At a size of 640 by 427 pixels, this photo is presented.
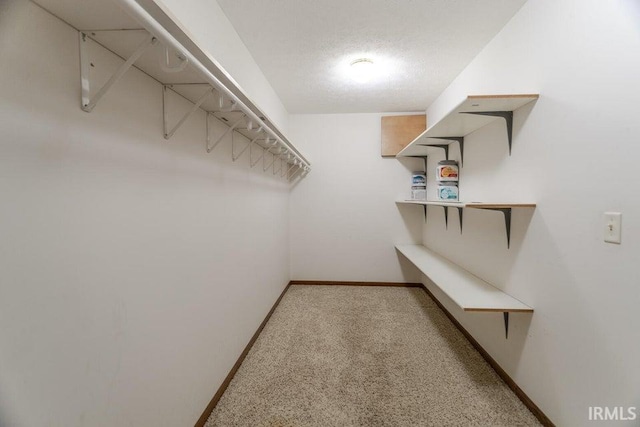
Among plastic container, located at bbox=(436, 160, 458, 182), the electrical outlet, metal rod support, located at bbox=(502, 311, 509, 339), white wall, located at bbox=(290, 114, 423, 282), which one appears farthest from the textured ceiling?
metal rod support, located at bbox=(502, 311, 509, 339)

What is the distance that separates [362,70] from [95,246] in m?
2.21

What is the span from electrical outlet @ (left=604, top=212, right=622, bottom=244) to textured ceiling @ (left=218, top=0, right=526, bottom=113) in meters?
1.30

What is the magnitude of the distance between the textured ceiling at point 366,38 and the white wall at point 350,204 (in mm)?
725

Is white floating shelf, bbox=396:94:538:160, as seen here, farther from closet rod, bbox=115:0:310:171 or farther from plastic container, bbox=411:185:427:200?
closet rod, bbox=115:0:310:171

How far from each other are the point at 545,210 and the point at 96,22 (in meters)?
1.86

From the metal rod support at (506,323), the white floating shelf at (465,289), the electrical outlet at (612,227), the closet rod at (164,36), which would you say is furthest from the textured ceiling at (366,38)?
the metal rod support at (506,323)

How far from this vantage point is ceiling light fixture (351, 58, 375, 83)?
2158 millimetres

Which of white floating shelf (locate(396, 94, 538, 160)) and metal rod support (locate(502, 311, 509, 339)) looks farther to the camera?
metal rod support (locate(502, 311, 509, 339))

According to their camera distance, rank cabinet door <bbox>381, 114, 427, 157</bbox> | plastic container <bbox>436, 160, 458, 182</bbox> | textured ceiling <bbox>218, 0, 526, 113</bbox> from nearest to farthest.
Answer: textured ceiling <bbox>218, 0, 526, 113</bbox> < plastic container <bbox>436, 160, 458, 182</bbox> < cabinet door <bbox>381, 114, 427, 157</bbox>

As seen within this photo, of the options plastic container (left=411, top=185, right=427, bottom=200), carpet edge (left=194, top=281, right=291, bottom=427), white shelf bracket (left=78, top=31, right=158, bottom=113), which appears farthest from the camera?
plastic container (left=411, top=185, right=427, bottom=200)

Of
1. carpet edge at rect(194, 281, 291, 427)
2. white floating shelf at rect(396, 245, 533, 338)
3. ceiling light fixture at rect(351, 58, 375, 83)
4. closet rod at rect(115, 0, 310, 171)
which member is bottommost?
carpet edge at rect(194, 281, 291, 427)

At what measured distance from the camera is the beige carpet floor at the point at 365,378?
140 centimetres

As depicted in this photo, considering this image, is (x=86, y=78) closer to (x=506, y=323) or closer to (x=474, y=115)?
(x=474, y=115)

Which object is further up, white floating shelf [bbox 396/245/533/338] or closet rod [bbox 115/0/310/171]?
closet rod [bbox 115/0/310/171]
